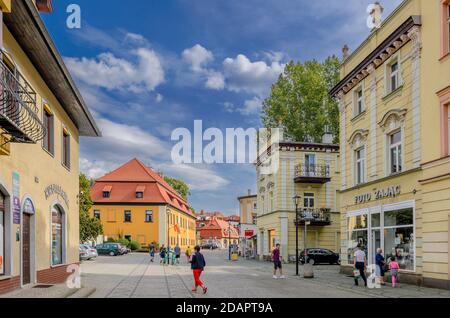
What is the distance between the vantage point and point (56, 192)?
20.1m

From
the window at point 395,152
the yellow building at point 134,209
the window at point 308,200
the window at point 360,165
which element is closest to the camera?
the window at point 395,152

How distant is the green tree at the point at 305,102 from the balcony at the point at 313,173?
720 centimetres

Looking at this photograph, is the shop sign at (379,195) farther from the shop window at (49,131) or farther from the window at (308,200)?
the window at (308,200)

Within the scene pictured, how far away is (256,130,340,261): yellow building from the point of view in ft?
146

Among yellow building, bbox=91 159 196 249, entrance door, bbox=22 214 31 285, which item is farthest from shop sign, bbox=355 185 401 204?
yellow building, bbox=91 159 196 249

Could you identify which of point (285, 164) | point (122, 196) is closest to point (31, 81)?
point (285, 164)

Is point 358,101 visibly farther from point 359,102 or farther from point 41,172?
point 41,172

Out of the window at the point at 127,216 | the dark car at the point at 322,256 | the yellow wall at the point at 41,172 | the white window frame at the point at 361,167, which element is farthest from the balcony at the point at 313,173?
the window at the point at 127,216

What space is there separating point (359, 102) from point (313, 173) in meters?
17.5

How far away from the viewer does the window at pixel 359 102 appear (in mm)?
27453

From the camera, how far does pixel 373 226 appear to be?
25344 millimetres

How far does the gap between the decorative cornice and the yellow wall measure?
13.8 meters

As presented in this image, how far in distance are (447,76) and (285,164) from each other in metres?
26.5
